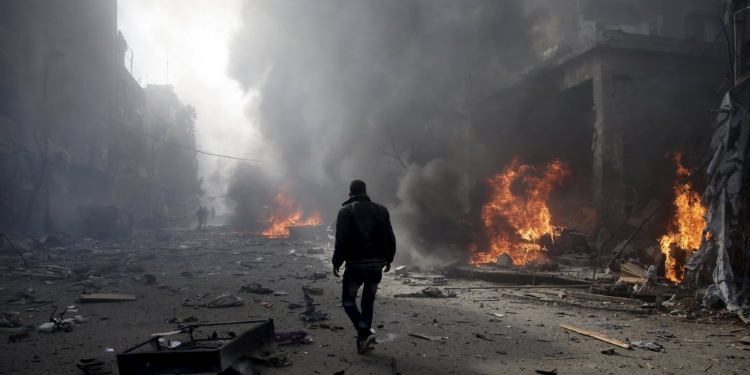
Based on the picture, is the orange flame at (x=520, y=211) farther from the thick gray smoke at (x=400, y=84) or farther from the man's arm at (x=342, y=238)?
the man's arm at (x=342, y=238)

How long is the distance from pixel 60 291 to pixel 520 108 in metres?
14.9

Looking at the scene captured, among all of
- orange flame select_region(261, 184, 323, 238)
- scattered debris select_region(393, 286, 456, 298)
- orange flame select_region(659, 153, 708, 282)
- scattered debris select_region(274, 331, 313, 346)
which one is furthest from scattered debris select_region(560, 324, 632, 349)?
orange flame select_region(261, 184, 323, 238)

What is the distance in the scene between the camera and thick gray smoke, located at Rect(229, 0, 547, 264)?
1457 cm

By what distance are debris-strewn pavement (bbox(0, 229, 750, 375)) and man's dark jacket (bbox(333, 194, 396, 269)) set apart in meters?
0.86

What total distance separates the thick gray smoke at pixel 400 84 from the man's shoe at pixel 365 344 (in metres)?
8.41

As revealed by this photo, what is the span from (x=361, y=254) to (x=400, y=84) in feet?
56.9

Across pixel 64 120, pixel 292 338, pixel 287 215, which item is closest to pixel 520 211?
pixel 292 338

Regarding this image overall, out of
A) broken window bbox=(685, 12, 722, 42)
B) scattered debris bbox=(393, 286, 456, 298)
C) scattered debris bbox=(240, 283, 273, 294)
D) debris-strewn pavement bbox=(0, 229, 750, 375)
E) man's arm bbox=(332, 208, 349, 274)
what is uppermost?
broken window bbox=(685, 12, 722, 42)

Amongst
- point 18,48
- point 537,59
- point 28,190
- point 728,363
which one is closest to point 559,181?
point 537,59

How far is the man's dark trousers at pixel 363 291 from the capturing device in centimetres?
416

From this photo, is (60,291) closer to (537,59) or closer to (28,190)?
(28,190)

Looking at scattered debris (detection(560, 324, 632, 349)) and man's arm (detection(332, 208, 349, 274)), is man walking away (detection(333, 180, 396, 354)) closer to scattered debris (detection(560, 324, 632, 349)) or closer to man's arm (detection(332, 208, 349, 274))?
man's arm (detection(332, 208, 349, 274))

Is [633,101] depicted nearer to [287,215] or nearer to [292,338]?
[292,338]

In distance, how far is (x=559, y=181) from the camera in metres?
14.9
